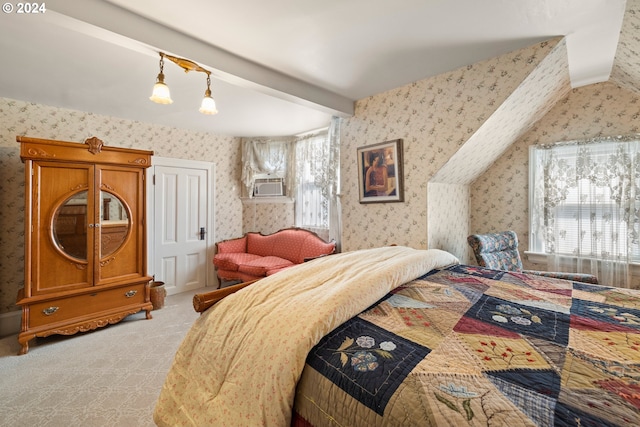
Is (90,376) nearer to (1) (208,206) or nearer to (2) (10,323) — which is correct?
(2) (10,323)

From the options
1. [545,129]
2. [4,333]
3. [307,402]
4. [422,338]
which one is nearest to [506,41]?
[545,129]

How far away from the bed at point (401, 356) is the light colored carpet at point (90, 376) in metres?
0.79

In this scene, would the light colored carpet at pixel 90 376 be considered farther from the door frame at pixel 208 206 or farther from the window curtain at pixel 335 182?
the window curtain at pixel 335 182

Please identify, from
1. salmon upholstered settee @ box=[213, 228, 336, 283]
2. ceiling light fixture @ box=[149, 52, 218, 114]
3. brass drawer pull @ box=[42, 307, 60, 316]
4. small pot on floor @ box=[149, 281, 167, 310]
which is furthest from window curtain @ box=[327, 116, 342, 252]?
brass drawer pull @ box=[42, 307, 60, 316]

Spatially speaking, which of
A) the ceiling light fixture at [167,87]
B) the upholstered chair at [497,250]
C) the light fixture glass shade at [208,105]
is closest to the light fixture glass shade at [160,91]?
the ceiling light fixture at [167,87]

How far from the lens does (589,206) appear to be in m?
2.91

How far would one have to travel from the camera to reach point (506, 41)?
2211 millimetres

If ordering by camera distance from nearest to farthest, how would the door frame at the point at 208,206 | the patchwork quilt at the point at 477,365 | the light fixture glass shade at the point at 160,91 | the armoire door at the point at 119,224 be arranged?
→ the patchwork quilt at the point at 477,365 < the light fixture glass shade at the point at 160,91 < the armoire door at the point at 119,224 < the door frame at the point at 208,206

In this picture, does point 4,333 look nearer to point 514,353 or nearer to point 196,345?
point 196,345

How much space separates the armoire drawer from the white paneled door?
910 millimetres

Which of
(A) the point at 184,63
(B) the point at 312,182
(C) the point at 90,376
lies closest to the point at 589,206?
(B) the point at 312,182

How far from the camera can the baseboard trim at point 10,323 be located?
3018 millimetres

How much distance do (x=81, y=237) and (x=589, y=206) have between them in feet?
17.5

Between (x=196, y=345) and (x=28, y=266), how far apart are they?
8.06 ft
